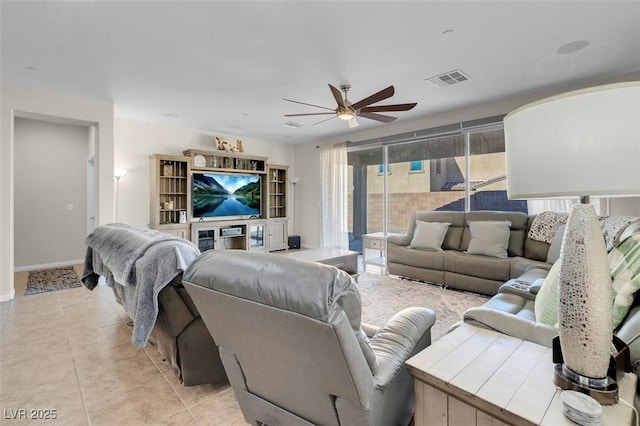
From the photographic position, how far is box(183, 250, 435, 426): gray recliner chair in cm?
89

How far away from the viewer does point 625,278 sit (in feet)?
4.10

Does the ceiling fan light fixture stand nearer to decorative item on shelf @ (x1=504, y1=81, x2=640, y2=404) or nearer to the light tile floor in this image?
decorative item on shelf @ (x1=504, y1=81, x2=640, y2=404)

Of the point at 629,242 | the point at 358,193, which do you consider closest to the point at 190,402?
the point at 629,242

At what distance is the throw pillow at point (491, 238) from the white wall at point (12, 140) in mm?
4958

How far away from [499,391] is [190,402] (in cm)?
167

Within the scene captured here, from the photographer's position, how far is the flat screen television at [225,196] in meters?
5.77

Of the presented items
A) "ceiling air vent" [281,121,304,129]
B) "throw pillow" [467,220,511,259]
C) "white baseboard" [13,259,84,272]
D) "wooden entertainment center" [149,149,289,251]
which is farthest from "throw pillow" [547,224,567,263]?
"white baseboard" [13,259,84,272]

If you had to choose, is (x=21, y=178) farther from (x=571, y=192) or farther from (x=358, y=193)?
(x=571, y=192)

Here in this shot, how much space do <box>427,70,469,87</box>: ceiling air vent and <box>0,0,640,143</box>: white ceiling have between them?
4.0 inches

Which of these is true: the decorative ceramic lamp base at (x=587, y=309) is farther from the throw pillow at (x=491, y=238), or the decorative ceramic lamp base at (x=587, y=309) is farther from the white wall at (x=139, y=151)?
the white wall at (x=139, y=151)

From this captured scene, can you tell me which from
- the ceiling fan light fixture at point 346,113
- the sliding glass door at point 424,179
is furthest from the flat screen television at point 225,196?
the ceiling fan light fixture at point 346,113

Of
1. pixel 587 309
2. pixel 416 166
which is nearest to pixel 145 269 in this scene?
pixel 587 309

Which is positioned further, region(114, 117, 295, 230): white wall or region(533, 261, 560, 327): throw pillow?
region(114, 117, 295, 230): white wall

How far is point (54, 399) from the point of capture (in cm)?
177
